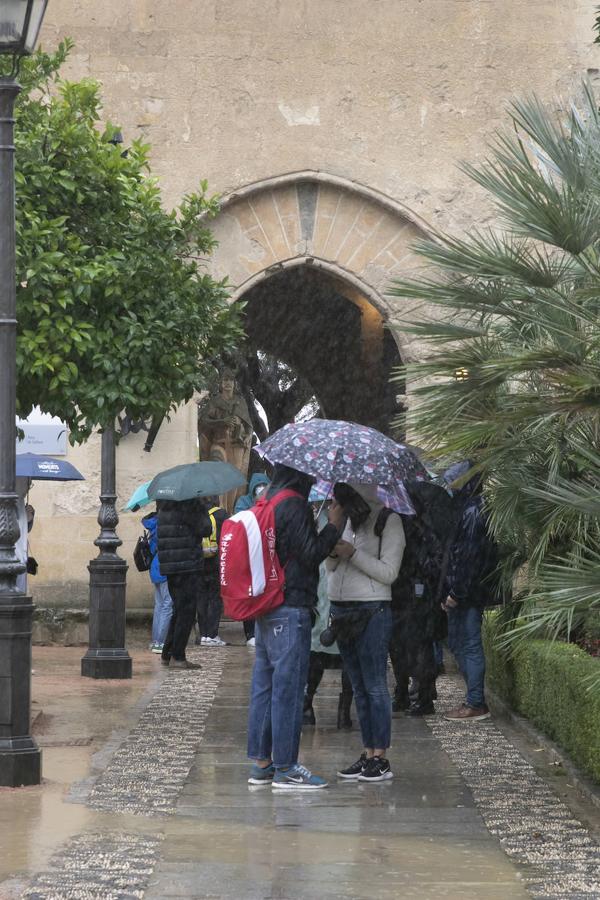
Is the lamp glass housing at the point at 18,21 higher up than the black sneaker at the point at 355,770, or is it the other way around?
the lamp glass housing at the point at 18,21

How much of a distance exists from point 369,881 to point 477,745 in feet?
12.9

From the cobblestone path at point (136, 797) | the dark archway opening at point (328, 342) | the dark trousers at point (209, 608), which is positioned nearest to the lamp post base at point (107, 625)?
the cobblestone path at point (136, 797)

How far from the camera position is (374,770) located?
841cm

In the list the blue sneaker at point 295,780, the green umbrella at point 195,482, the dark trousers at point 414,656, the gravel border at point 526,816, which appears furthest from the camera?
the green umbrella at point 195,482

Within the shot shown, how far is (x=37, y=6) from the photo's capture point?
8414 millimetres

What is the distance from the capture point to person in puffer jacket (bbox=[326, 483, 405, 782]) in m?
8.36

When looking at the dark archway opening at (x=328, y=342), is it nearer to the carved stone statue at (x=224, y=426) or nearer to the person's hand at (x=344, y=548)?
the carved stone statue at (x=224, y=426)

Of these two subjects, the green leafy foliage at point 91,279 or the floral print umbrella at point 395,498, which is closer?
the floral print umbrella at point 395,498

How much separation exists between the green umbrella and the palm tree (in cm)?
525

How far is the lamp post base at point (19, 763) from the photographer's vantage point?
26.8ft

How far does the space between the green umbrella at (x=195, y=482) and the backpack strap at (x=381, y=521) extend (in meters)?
5.75

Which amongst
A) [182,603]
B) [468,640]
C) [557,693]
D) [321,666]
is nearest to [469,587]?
[468,640]

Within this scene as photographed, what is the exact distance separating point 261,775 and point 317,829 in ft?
4.11

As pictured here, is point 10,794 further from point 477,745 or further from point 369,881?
point 477,745
